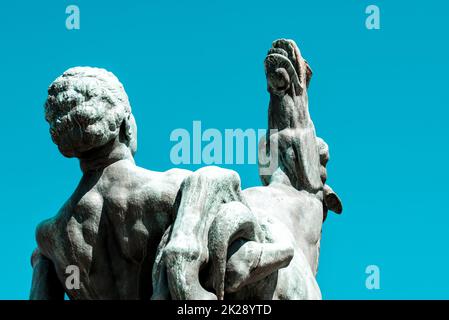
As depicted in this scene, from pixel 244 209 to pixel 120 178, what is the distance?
836mm

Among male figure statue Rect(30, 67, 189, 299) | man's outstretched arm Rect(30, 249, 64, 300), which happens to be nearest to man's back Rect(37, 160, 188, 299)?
male figure statue Rect(30, 67, 189, 299)

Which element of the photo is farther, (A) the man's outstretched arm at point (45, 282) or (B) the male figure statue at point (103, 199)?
(A) the man's outstretched arm at point (45, 282)

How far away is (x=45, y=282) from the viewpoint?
7918 mm

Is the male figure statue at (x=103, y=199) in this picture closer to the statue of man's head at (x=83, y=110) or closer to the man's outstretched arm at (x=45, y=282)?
the statue of man's head at (x=83, y=110)

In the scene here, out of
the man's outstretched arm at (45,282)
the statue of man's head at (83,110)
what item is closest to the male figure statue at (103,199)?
the statue of man's head at (83,110)

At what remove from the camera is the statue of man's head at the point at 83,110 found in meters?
7.54

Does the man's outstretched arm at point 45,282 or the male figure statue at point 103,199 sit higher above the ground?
the male figure statue at point 103,199

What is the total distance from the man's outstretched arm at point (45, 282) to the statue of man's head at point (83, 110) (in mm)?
776

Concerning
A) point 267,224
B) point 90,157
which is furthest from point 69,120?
point 267,224

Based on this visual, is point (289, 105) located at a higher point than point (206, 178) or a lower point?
higher

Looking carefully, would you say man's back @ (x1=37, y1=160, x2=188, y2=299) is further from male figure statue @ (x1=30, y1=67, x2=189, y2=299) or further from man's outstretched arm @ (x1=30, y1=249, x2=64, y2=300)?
man's outstretched arm @ (x1=30, y1=249, x2=64, y2=300)
